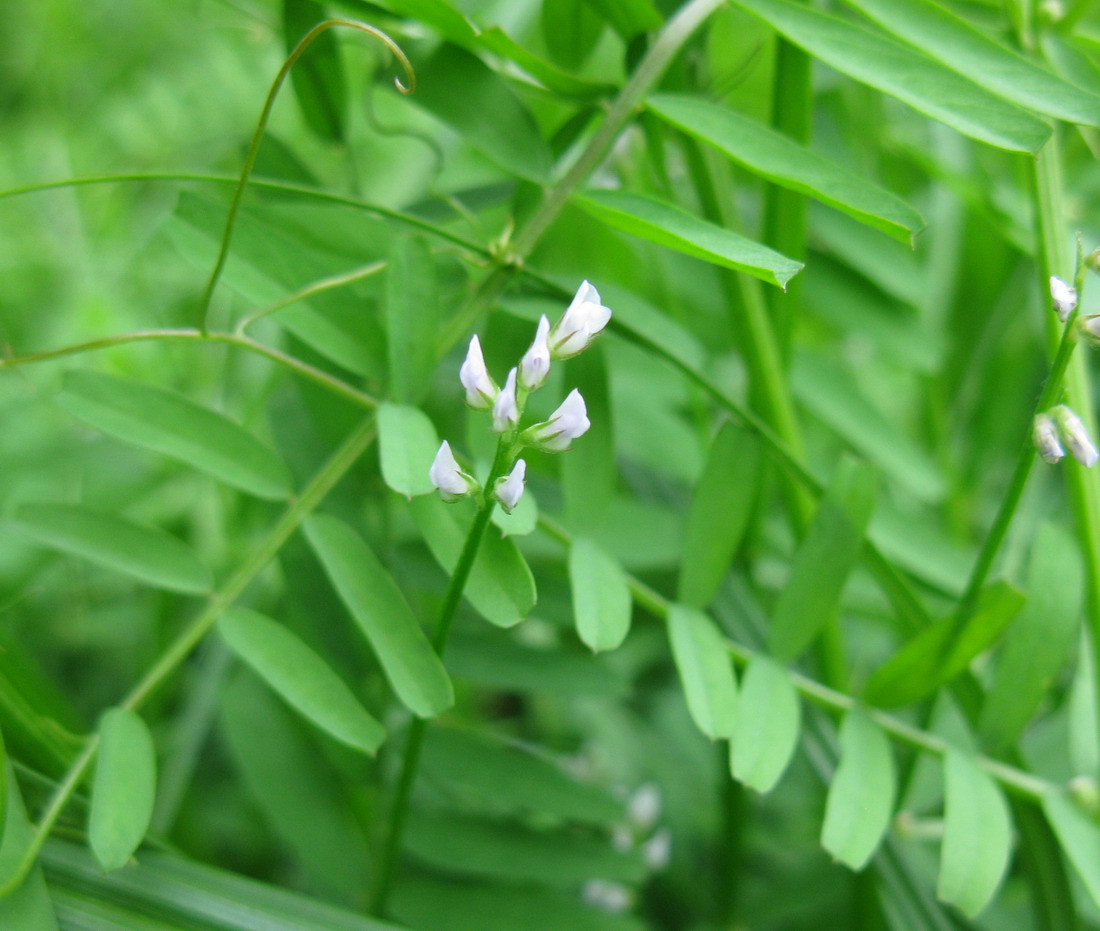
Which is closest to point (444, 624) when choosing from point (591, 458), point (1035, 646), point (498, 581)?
point (498, 581)

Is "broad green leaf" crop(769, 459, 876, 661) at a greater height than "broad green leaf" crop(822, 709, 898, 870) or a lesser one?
greater

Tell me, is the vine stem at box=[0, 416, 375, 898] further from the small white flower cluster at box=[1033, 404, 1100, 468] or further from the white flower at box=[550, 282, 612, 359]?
the small white flower cluster at box=[1033, 404, 1100, 468]

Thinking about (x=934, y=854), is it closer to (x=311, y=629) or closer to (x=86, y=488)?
(x=311, y=629)

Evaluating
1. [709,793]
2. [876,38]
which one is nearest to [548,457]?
[709,793]

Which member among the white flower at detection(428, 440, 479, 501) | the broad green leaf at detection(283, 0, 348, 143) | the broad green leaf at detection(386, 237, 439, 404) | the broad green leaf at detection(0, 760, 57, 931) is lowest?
the broad green leaf at detection(0, 760, 57, 931)

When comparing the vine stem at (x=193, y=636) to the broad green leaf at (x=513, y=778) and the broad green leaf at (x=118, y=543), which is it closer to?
the broad green leaf at (x=118, y=543)

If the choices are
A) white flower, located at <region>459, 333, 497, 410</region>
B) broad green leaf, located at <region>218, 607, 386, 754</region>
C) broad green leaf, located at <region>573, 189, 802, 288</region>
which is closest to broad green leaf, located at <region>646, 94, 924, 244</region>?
broad green leaf, located at <region>573, 189, 802, 288</region>

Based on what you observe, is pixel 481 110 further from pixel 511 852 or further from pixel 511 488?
pixel 511 852
